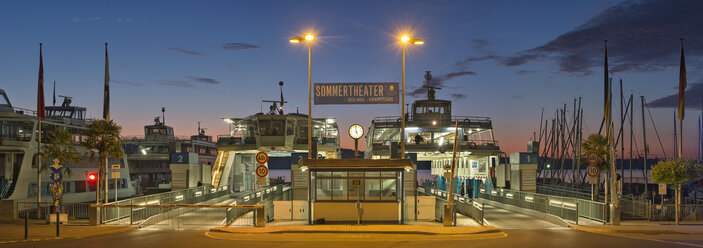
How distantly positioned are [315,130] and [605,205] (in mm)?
41158

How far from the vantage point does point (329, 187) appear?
23562mm

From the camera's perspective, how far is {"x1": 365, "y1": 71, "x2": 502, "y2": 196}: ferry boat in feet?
160

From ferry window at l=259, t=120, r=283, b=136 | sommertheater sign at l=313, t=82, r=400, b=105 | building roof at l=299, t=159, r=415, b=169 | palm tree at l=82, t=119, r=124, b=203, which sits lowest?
building roof at l=299, t=159, r=415, b=169

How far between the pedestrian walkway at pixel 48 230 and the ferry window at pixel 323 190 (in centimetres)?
790

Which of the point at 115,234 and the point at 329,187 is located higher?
the point at 329,187

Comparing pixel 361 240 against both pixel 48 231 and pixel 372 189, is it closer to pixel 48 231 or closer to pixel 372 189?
pixel 372 189

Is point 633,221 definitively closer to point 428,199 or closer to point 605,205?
point 605,205

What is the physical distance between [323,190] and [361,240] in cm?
569

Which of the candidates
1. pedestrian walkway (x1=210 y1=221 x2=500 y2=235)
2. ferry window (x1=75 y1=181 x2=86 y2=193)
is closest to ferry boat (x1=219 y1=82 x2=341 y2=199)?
ferry window (x1=75 y1=181 x2=86 y2=193)

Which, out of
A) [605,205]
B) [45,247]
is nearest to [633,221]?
[605,205]

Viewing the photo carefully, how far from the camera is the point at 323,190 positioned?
2362 centimetres

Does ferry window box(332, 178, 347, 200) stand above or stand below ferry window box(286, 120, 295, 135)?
below

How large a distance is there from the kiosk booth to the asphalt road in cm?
348

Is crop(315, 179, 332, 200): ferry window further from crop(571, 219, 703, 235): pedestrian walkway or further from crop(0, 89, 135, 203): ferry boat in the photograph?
crop(0, 89, 135, 203): ferry boat
